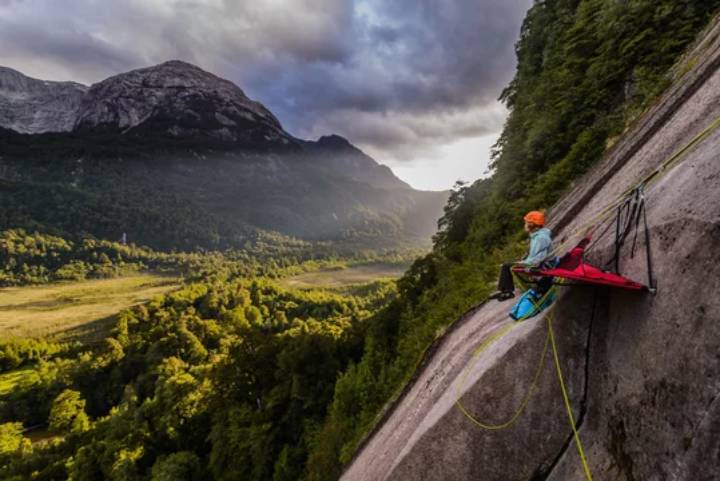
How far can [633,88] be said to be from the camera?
536 inches

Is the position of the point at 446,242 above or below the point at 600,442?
above

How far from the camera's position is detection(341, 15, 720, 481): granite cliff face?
3.64m

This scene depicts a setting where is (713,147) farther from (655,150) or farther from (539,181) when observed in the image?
(539,181)

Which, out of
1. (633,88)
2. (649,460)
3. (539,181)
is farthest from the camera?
(539,181)

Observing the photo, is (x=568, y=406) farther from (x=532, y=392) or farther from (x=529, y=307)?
(x=529, y=307)

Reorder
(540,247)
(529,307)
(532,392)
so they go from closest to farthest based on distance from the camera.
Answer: (532,392) → (540,247) → (529,307)

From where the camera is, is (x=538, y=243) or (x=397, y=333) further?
(x=397, y=333)

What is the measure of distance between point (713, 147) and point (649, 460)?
394 centimetres

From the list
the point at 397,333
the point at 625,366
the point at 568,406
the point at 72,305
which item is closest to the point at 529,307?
the point at 568,406

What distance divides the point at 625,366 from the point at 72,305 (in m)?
183

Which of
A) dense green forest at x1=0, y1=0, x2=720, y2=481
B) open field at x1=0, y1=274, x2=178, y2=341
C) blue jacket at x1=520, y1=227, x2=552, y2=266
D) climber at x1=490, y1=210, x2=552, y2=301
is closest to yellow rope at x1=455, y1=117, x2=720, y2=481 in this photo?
climber at x1=490, y1=210, x2=552, y2=301

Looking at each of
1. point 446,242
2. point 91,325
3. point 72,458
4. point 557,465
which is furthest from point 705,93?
point 91,325

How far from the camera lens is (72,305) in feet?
455

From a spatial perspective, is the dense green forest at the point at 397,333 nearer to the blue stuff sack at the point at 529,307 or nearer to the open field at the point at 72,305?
the blue stuff sack at the point at 529,307
